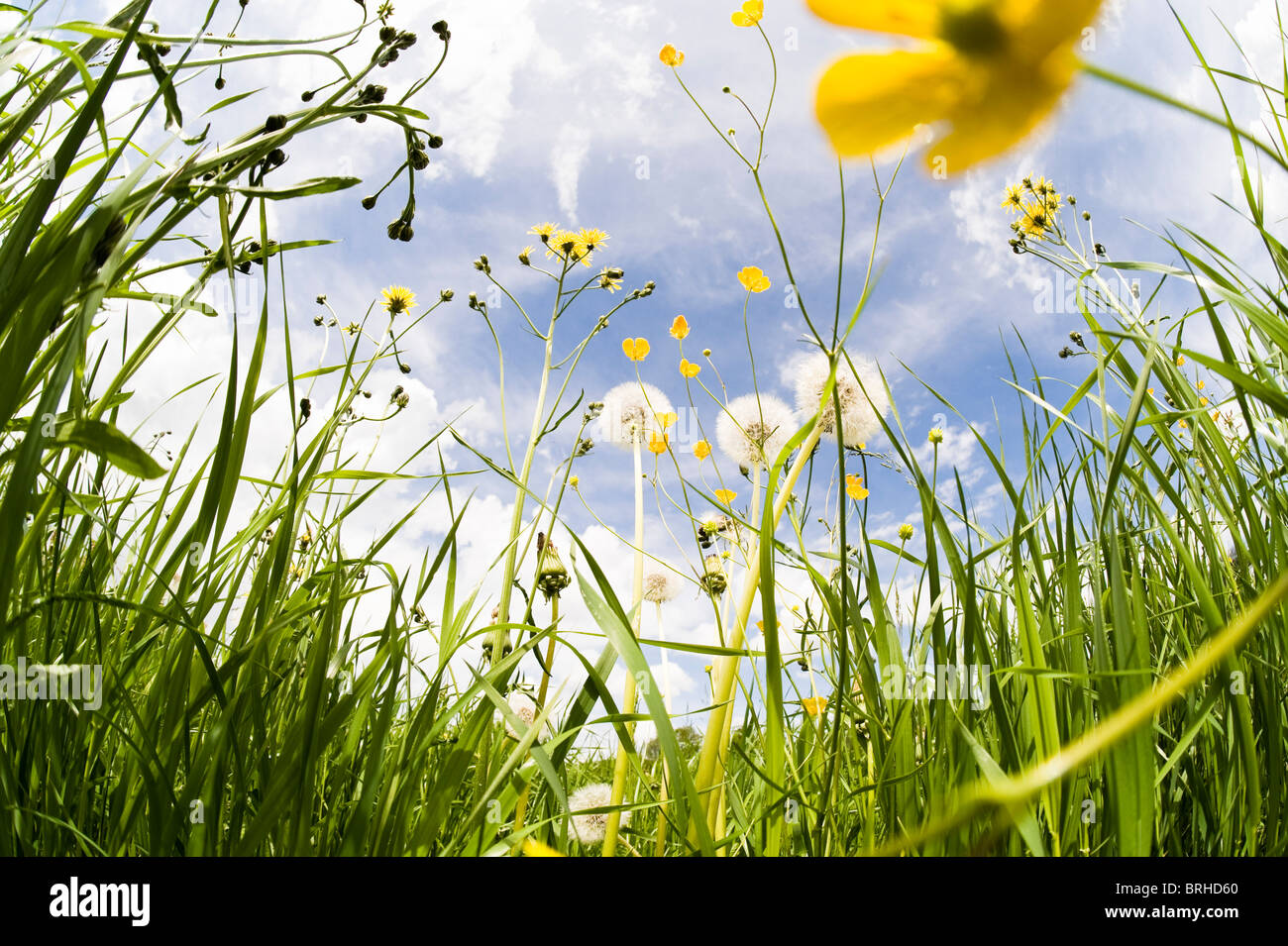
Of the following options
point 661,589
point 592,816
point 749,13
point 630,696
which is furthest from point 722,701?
point 661,589

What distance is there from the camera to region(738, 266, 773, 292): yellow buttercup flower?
1100 mm

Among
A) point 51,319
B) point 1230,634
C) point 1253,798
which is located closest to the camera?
point 1230,634

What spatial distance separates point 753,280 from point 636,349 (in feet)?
1.06

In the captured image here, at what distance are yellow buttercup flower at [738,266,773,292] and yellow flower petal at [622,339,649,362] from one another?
0.28m

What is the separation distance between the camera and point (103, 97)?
0.40 metres

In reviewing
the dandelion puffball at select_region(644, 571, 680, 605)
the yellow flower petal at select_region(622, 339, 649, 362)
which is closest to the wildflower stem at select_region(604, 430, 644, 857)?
the yellow flower petal at select_region(622, 339, 649, 362)

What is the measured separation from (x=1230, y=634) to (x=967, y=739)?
1.29 ft

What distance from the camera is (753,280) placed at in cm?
112

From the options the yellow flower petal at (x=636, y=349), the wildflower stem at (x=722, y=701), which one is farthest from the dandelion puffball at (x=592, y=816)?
the yellow flower petal at (x=636, y=349)

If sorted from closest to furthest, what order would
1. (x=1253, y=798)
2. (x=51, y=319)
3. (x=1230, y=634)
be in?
(x=1230, y=634), (x=51, y=319), (x=1253, y=798)
